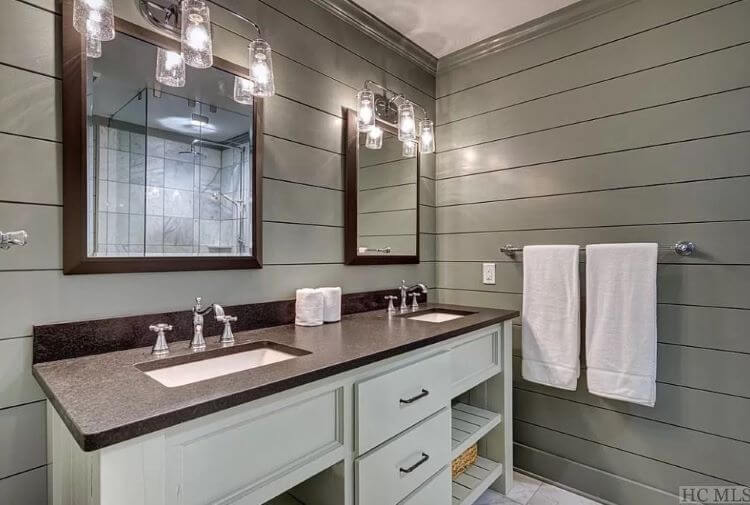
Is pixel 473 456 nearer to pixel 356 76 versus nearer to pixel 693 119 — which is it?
pixel 693 119

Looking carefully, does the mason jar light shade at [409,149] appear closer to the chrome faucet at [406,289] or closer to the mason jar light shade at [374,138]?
the mason jar light shade at [374,138]

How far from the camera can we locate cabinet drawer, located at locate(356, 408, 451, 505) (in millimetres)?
1108

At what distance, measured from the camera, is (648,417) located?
67.1 inches

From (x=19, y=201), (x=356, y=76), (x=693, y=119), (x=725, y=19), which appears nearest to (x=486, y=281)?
(x=693, y=119)

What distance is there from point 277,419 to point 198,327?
47 centimetres

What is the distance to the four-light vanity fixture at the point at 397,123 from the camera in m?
1.93

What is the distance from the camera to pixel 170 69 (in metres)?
1.22

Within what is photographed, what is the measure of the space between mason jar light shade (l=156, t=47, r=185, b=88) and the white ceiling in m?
0.99

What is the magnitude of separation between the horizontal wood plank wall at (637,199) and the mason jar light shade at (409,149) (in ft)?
1.22

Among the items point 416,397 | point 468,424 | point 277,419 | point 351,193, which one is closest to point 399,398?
point 416,397

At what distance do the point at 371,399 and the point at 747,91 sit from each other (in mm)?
1799

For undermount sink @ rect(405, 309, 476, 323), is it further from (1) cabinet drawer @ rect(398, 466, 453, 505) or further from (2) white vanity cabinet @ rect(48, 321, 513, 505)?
(1) cabinet drawer @ rect(398, 466, 453, 505)

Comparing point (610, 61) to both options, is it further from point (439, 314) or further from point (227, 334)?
point (227, 334)
